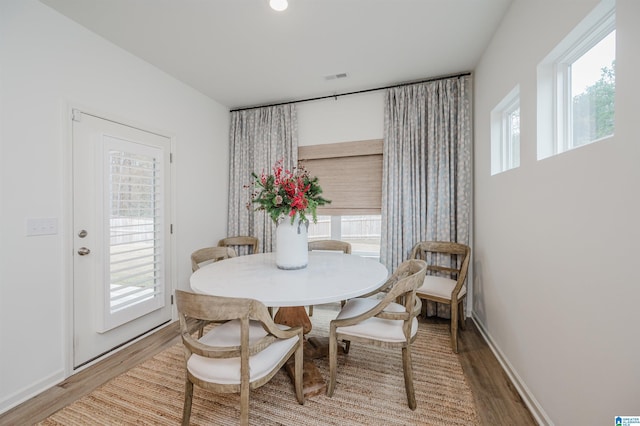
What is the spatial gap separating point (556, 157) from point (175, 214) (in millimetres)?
3301

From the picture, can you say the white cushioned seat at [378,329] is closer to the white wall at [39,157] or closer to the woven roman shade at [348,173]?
the woven roman shade at [348,173]

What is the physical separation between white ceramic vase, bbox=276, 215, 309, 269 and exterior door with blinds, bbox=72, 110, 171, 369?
4.88ft

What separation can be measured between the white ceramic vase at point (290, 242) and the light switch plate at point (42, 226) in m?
1.63

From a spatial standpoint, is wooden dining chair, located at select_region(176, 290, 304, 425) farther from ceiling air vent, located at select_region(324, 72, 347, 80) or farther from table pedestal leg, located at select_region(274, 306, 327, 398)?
ceiling air vent, located at select_region(324, 72, 347, 80)

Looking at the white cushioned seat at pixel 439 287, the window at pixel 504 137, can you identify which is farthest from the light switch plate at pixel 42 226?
the window at pixel 504 137

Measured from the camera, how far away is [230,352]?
51.2 inches

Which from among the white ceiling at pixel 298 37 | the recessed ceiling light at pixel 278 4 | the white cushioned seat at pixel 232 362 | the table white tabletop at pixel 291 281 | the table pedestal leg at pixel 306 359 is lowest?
the table pedestal leg at pixel 306 359

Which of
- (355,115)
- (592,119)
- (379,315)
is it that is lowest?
(379,315)

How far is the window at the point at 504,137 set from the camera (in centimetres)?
230

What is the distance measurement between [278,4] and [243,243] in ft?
8.85

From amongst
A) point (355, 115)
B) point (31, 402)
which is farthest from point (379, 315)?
point (355, 115)

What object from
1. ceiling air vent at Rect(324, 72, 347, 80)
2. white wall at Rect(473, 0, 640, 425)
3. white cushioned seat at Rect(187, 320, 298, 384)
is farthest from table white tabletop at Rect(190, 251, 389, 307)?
ceiling air vent at Rect(324, 72, 347, 80)

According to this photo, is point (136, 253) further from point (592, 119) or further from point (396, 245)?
point (592, 119)

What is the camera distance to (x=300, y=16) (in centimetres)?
208
